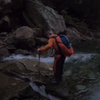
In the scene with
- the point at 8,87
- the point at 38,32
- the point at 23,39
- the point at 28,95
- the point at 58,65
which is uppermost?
→ the point at 58,65

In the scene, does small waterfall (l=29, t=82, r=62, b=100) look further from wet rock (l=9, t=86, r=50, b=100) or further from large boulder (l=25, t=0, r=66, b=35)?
large boulder (l=25, t=0, r=66, b=35)

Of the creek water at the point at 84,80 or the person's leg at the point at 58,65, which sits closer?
the person's leg at the point at 58,65

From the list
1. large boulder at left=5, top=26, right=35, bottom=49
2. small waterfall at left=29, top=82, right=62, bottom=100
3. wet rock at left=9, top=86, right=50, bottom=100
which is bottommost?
large boulder at left=5, top=26, right=35, bottom=49

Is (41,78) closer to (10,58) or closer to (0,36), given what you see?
(10,58)

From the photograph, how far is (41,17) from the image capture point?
43.5 feet

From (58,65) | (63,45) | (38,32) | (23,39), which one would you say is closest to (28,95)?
(58,65)

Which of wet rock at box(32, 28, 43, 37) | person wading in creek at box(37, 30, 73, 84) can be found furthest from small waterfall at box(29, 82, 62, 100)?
wet rock at box(32, 28, 43, 37)

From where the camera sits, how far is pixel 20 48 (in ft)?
34.4

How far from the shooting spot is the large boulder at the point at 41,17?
515 inches

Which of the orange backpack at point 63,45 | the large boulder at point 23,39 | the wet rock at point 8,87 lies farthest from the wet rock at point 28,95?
the large boulder at point 23,39

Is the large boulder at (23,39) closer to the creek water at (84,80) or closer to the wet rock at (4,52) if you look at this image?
the wet rock at (4,52)

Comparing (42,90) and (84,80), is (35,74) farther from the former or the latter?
(84,80)

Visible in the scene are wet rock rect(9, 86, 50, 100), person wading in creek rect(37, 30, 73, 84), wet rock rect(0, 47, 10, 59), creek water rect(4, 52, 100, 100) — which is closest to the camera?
wet rock rect(9, 86, 50, 100)

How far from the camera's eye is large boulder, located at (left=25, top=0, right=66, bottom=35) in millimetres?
13070
